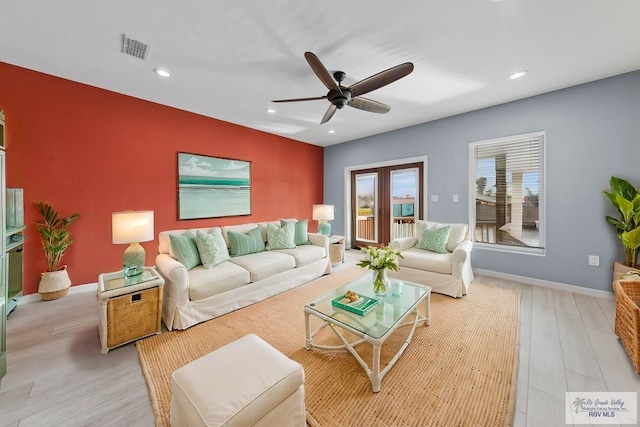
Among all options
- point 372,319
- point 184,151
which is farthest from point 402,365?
point 184,151

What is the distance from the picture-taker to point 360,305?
6.02 ft

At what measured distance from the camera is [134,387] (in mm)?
1529

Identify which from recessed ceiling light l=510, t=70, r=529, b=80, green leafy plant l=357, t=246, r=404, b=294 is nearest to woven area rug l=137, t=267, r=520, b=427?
green leafy plant l=357, t=246, r=404, b=294

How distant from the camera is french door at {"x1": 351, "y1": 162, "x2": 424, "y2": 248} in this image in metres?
4.74

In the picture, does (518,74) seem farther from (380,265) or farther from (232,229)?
(232,229)

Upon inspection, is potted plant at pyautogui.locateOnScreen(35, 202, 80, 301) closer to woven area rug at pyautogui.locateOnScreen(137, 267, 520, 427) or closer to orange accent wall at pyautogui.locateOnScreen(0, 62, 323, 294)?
orange accent wall at pyautogui.locateOnScreen(0, 62, 323, 294)

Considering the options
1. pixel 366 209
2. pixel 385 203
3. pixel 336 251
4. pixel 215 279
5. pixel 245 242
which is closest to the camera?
pixel 215 279

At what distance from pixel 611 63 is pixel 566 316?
108 inches

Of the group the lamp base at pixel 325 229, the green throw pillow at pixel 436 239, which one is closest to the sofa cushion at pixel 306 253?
the lamp base at pixel 325 229

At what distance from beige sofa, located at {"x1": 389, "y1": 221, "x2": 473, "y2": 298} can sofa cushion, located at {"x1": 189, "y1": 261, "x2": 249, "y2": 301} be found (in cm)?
212

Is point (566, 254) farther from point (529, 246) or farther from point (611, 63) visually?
point (611, 63)

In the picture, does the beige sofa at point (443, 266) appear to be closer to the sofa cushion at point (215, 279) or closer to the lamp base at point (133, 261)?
the sofa cushion at point (215, 279)

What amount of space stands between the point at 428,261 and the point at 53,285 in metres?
4.52

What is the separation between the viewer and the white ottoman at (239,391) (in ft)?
Result: 3.07
